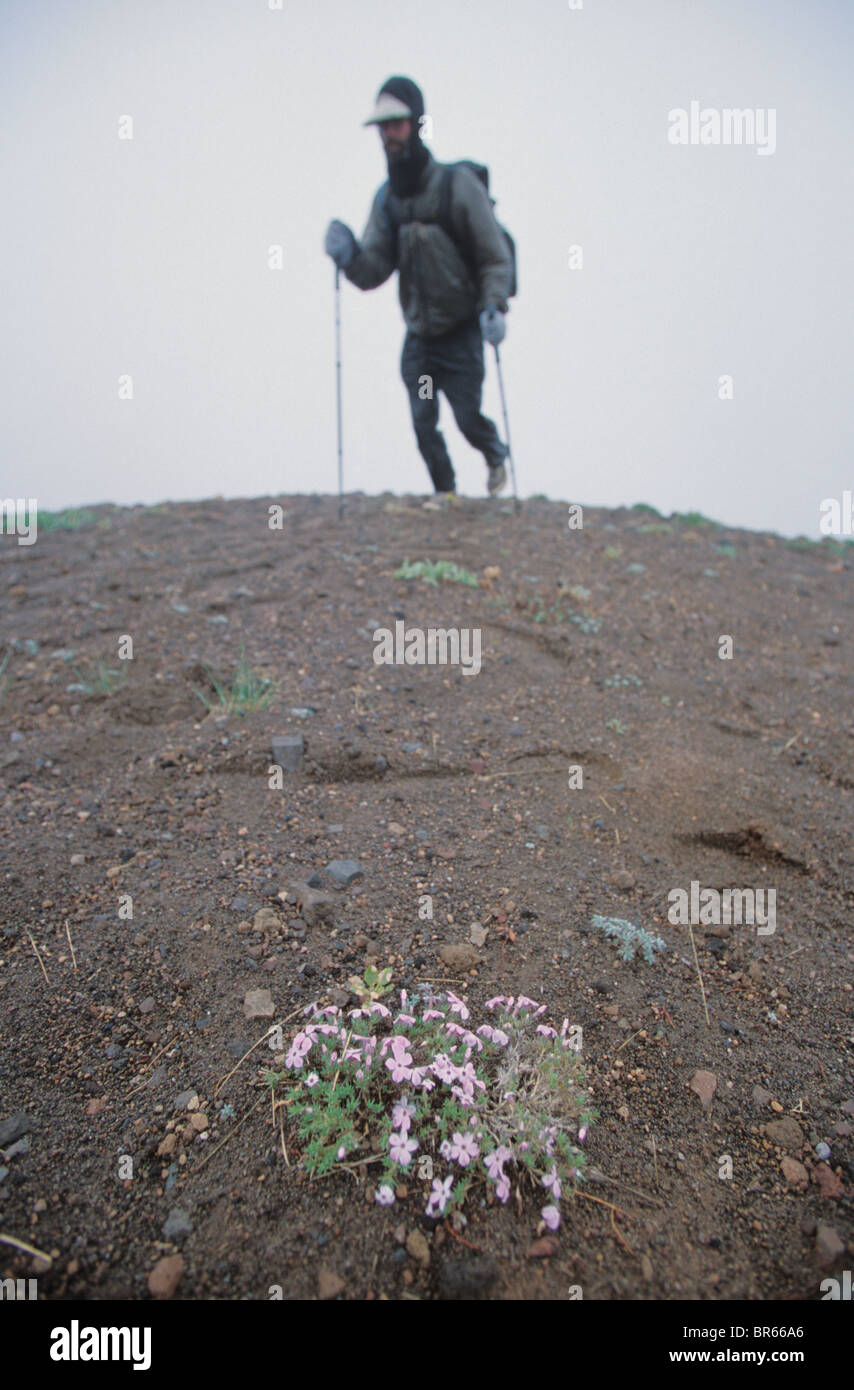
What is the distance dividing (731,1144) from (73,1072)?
72.9 inches

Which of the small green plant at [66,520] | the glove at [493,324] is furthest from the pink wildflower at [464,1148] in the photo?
the small green plant at [66,520]

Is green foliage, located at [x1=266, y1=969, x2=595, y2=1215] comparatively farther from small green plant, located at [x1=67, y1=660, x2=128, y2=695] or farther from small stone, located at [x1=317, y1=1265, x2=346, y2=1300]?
small green plant, located at [x1=67, y1=660, x2=128, y2=695]

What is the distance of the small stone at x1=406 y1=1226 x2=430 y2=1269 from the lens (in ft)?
5.52

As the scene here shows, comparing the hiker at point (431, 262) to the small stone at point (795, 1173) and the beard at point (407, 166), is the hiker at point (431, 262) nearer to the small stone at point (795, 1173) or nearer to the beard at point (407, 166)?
the beard at point (407, 166)

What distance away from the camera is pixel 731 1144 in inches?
78.5

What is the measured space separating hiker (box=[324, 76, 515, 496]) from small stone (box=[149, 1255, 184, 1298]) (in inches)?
286

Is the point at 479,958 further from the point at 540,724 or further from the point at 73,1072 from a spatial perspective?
the point at 540,724

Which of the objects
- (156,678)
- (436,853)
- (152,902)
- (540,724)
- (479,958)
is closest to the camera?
(479,958)

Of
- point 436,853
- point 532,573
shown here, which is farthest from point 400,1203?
point 532,573

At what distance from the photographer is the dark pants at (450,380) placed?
7.43 meters

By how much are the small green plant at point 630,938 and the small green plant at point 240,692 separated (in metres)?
2.12

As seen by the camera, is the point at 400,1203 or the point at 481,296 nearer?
the point at 400,1203

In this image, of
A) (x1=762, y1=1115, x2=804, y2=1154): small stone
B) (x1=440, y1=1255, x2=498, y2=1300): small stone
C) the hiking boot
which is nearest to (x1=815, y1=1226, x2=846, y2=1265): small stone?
(x1=762, y1=1115, x2=804, y2=1154): small stone
